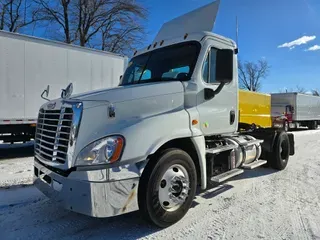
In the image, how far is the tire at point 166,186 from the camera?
3.49 m

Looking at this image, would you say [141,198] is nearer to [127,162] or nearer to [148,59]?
[127,162]

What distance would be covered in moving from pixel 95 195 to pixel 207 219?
1.73 m

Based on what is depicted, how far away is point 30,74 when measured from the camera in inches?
347

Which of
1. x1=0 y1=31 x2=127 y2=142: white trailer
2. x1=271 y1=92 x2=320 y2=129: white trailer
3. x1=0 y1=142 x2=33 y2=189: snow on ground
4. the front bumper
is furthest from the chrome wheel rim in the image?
x1=271 y1=92 x2=320 y2=129: white trailer

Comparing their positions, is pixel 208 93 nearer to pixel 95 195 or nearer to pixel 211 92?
pixel 211 92

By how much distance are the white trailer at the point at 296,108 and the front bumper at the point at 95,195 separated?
70.4 feet

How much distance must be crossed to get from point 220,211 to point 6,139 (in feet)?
24.2

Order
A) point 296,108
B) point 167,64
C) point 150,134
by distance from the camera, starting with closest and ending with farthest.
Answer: point 150,134, point 167,64, point 296,108

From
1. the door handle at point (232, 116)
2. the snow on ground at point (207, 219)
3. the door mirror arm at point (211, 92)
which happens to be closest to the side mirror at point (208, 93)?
the door mirror arm at point (211, 92)

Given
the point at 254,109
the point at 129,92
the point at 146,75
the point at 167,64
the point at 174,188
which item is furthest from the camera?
Result: the point at 254,109

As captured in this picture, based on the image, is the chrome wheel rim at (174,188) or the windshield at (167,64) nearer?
the chrome wheel rim at (174,188)

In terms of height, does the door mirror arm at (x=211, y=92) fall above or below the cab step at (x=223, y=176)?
above

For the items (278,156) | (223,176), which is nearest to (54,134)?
(223,176)

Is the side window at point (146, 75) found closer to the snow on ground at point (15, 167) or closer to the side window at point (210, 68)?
the side window at point (210, 68)
